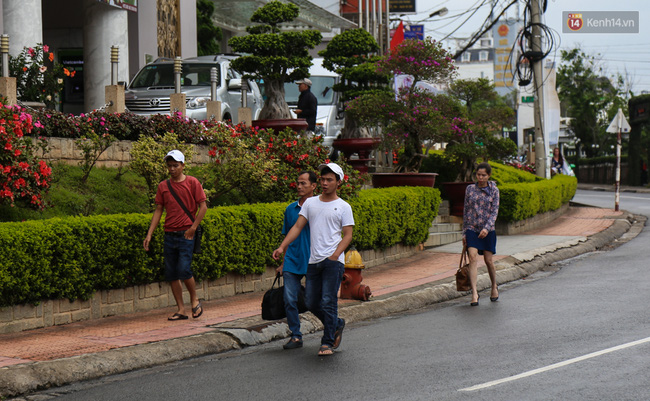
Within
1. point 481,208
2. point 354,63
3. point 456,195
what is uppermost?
point 354,63

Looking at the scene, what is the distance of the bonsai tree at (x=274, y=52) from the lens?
59.6 ft

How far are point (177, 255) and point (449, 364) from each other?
3674 millimetres

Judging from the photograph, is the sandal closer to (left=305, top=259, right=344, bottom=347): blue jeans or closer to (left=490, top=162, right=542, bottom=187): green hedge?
(left=305, top=259, right=344, bottom=347): blue jeans

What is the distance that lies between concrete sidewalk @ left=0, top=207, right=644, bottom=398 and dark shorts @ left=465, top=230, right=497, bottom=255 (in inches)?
30.7

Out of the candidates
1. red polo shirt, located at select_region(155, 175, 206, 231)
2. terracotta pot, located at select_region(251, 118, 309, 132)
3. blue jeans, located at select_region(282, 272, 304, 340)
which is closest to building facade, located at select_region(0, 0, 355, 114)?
terracotta pot, located at select_region(251, 118, 309, 132)

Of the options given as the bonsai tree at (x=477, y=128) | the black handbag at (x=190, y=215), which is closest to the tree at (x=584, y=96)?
the bonsai tree at (x=477, y=128)

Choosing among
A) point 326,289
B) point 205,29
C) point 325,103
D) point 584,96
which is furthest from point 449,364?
point 584,96

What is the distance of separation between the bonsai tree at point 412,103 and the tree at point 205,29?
567 inches

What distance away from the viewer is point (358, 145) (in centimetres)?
2017

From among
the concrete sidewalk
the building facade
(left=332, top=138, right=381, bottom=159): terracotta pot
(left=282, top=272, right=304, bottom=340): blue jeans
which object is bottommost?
the concrete sidewalk

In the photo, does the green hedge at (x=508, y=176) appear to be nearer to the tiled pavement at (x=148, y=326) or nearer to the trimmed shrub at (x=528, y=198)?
the trimmed shrub at (x=528, y=198)

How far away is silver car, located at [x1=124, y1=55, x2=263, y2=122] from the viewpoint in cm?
1864

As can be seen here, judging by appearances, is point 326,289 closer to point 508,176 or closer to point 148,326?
point 148,326

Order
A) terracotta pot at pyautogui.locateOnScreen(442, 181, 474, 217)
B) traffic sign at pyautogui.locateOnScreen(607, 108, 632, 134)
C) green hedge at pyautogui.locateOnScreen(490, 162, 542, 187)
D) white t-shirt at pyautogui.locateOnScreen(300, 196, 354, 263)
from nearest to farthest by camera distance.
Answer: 1. white t-shirt at pyautogui.locateOnScreen(300, 196, 354, 263)
2. terracotta pot at pyautogui.locateOnScreen(442, 181, 474, 217)
3. green hedge at pyautogui.locateOnScreen(490, 162, 542, 187)
4. traffic sign at pyautogui.locateOnScreen(607, 108, 632, 134)
